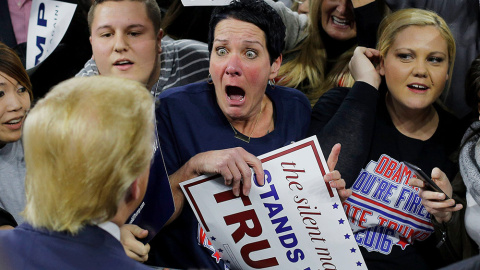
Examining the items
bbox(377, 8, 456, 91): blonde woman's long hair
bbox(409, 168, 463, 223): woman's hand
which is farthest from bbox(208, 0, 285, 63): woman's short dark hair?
bbox(409, 168, 463, 223): woman's hand

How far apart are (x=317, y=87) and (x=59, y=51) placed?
1146mm

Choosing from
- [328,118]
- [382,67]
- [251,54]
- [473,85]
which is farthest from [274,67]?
[473,85]

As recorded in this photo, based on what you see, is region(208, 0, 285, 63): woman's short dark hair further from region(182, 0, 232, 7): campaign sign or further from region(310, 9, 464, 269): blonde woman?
region(310, 9, 464, 269): blonde woman

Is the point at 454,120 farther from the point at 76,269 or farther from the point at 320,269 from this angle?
the point at 76,269

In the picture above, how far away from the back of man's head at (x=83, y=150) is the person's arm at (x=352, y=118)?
2.89ft

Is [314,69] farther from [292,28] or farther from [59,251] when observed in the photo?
[59,251]

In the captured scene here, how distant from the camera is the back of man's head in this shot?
42.3 inches

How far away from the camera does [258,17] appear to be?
1.90 m

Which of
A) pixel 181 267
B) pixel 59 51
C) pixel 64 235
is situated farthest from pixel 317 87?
pixel 64 235

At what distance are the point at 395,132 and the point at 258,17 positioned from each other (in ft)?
1.88

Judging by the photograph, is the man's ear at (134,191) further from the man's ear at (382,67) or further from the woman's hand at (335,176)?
the man's ear at (382,67)

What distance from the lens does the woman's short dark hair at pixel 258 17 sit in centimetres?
191

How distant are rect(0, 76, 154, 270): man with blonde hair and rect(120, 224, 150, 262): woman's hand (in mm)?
390

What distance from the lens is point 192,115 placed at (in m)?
1.89
